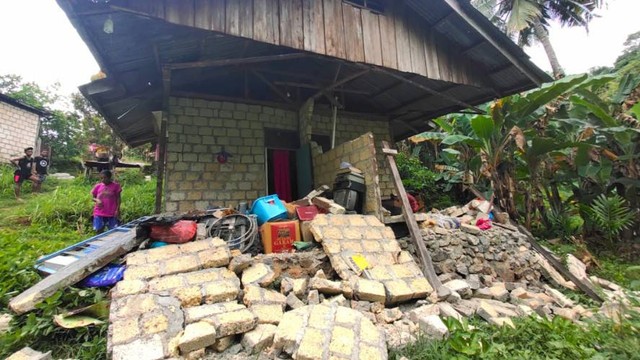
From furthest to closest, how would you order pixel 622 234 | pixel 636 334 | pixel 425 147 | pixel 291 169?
pixel 425 147
pixel 291 169
pixel 622 234
pixel 636 334

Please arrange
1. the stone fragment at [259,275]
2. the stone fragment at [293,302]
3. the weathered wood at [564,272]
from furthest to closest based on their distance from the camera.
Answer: the weathered wood at [564,272], the stone fragment at [259,275], the stone fragment at [293,302]

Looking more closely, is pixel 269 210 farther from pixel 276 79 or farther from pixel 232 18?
pixel 276 79

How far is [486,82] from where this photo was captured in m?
6.50

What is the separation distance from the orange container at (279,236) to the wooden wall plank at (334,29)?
8.96 ft

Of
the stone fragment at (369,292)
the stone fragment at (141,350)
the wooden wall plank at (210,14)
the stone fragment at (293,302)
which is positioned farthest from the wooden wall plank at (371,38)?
the stone fragment at (141,350)

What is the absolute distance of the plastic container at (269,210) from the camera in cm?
452

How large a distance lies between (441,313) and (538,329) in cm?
84

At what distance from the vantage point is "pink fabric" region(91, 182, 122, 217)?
19.5ft

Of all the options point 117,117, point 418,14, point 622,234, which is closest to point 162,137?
point 117,117

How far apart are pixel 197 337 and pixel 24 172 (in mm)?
11580

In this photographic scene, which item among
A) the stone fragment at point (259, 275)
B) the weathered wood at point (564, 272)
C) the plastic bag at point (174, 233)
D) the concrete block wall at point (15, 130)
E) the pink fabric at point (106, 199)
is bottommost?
the weathered wood at point (564, 272)

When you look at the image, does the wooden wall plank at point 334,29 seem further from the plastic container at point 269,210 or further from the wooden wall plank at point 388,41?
the plastic container at point 269,210

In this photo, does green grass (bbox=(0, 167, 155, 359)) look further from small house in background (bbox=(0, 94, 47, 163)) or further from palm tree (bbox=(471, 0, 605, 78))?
palm tree (bbox=(471, 0, 605, 78))

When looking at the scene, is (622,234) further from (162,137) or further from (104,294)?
(162,137)
